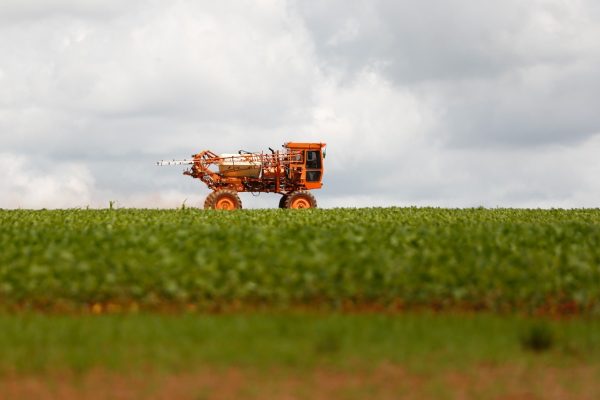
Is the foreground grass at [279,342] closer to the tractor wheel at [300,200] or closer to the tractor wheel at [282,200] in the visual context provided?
the tractor wheel at [300,200]

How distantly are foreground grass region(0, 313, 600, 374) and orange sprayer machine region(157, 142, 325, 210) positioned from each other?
28948 millimetres

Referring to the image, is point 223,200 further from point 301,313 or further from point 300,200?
point 301,313

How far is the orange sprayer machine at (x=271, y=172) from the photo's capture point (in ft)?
144

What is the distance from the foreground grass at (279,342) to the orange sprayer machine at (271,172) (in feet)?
95.0

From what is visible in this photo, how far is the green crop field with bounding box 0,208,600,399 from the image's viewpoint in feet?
36.2

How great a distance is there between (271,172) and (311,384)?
34.3 meters

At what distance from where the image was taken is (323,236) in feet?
65.6

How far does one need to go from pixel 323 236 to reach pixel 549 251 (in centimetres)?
548

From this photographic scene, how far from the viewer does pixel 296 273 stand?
55.4ft

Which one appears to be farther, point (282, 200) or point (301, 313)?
point (282, 200)

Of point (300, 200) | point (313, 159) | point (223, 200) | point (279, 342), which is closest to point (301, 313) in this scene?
point (279, 342)

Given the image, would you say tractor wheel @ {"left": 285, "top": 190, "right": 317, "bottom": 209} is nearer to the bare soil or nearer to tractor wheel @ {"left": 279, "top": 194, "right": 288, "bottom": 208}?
tractor wheel @ {"left": 279, "top": 194, "right": 288, "bottom": 208}

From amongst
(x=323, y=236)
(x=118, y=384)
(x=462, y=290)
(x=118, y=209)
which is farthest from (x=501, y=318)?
(x=118, y=209)

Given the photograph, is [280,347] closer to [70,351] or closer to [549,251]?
[70,351]
